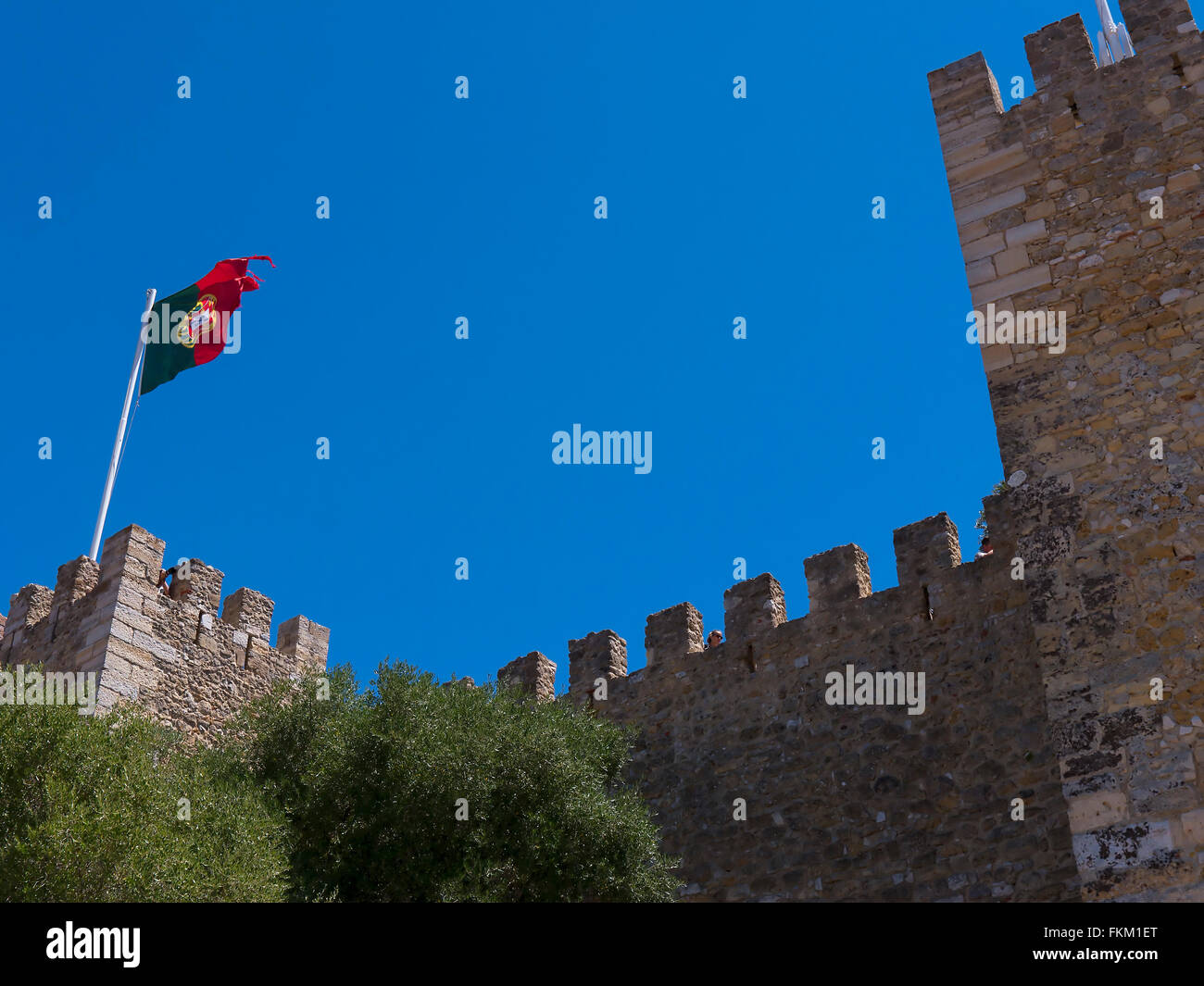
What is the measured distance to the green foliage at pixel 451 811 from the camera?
1102 centimetres

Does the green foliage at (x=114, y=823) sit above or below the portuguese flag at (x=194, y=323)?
below

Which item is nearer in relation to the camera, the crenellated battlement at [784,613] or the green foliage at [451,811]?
the green foliage at [451,811]

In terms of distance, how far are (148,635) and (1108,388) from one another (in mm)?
9637

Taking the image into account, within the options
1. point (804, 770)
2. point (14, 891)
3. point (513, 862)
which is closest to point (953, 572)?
point (804, 770)

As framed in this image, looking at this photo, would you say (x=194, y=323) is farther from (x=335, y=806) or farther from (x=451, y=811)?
(x=451, y=811)

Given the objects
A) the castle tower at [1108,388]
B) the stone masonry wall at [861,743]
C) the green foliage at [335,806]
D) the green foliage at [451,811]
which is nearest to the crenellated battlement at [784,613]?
the stone masonry wall at [861,743]

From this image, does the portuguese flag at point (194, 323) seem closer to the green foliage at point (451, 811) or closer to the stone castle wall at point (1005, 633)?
the stone castle wall at point (1005, 633)

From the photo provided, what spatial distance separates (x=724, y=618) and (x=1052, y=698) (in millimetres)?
7779

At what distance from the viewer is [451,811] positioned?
11.3 m

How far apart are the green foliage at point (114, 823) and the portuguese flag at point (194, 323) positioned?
6240 mm

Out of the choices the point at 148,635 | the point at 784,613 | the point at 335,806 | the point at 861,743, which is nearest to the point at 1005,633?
the point at 861,743
